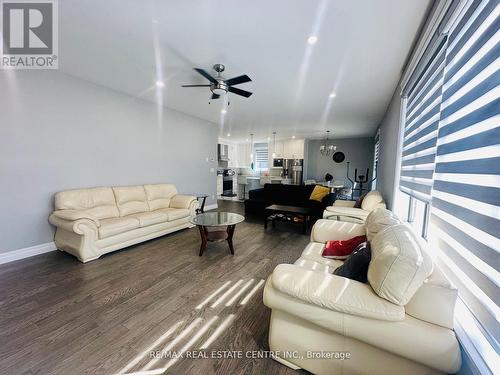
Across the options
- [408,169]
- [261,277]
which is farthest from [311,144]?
[261,277]

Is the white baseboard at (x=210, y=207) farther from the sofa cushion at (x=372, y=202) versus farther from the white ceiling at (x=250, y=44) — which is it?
the sofa cushion at (x=372, y=202)

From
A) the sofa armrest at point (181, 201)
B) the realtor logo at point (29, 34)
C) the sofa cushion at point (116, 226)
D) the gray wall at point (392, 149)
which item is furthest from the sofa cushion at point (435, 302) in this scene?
the sofa armrest at point (181, 201)

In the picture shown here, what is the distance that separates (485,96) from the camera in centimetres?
92

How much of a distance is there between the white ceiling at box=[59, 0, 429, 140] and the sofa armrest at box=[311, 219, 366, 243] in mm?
2052

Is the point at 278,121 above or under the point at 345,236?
above

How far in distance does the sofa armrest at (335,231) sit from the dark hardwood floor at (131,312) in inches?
30.1

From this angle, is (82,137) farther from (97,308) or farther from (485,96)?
(485,96)

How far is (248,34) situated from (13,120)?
327 centimetres

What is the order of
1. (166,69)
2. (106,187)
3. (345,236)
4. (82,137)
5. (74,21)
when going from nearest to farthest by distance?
(74,21) → (345,236) → (166,69) → (82,137) → (106,187)

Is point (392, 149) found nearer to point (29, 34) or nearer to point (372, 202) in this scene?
point (372, 202)

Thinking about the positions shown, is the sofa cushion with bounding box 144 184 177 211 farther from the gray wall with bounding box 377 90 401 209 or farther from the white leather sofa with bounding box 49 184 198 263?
the gray wall with bounding box 377 90 401 209

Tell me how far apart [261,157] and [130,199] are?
7.08m

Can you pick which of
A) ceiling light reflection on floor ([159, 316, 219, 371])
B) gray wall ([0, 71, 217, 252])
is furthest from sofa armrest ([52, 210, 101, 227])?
ceiling light reflection on floor ([159, 316, 219, 371])

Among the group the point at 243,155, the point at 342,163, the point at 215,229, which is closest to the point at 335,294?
the point at 215,229
